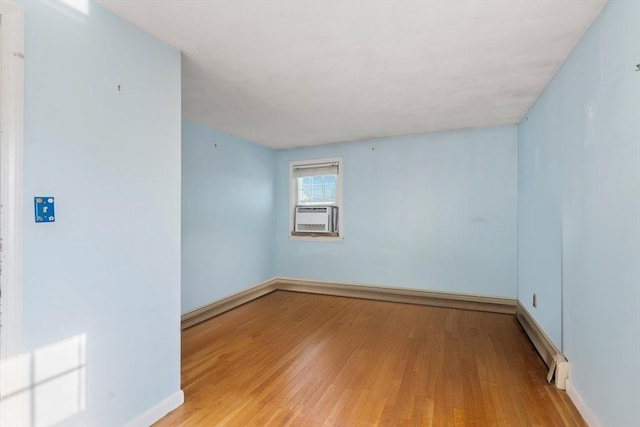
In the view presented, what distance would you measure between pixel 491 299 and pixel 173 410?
3874mm

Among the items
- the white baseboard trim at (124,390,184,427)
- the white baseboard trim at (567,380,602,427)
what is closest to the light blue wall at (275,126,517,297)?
the white baseboard trim at (567,380,602,427)

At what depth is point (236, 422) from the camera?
6.23ft

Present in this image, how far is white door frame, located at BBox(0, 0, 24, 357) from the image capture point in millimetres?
1300

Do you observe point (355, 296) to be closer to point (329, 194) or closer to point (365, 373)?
point (329, 194)

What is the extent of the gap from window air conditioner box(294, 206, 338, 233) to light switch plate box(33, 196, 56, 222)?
390 centimetres

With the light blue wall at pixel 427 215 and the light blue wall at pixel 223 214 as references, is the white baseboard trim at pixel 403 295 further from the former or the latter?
the light blue wall at pixel 223 214

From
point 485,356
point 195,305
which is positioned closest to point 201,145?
point 195,305

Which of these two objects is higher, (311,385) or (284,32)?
(284,32)

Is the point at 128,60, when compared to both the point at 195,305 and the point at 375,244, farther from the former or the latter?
the point at 375,244

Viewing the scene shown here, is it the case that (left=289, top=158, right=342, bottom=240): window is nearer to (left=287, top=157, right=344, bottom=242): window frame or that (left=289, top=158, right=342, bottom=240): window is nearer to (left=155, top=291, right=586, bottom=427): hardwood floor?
(left=287, top=157, right=344, bottom=242): window frame

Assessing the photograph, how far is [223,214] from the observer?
428cm

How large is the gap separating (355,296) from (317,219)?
1.42 meters

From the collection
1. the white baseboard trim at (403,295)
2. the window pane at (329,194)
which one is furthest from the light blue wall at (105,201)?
the window pane at (329,194)

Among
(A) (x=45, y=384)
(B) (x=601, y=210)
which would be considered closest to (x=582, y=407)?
(B) (x=601, y=210)
